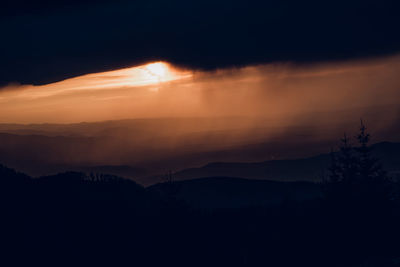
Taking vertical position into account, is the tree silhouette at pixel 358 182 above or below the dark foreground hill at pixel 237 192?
below

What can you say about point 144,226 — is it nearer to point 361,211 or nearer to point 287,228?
point 287,228

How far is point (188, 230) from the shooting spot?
170 feet

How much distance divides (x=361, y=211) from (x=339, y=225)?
2228 millimetres

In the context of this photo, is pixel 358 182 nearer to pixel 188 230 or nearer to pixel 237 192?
pixel 188 230

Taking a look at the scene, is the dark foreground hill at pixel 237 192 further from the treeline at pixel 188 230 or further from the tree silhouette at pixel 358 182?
the treeline at pixel 188 230

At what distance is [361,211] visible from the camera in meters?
51.8

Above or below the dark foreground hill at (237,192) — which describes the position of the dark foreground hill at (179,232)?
below

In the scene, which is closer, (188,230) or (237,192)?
(188,230)

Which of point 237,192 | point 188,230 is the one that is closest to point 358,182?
point 188,230

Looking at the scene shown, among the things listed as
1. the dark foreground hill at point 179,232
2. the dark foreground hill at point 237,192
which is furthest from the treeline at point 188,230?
the dark foreground hill at point 237,192

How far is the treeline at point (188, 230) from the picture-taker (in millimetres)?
47688

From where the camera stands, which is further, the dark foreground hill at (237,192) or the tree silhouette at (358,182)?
the dark foreground hill at (237,192)

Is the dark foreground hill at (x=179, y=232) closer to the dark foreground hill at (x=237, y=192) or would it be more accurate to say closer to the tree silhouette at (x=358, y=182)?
the tree silhouette at (x=358, y=182)

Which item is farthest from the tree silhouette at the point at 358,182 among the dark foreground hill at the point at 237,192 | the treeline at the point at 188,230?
the dark foreground hill at the point at 237,192
